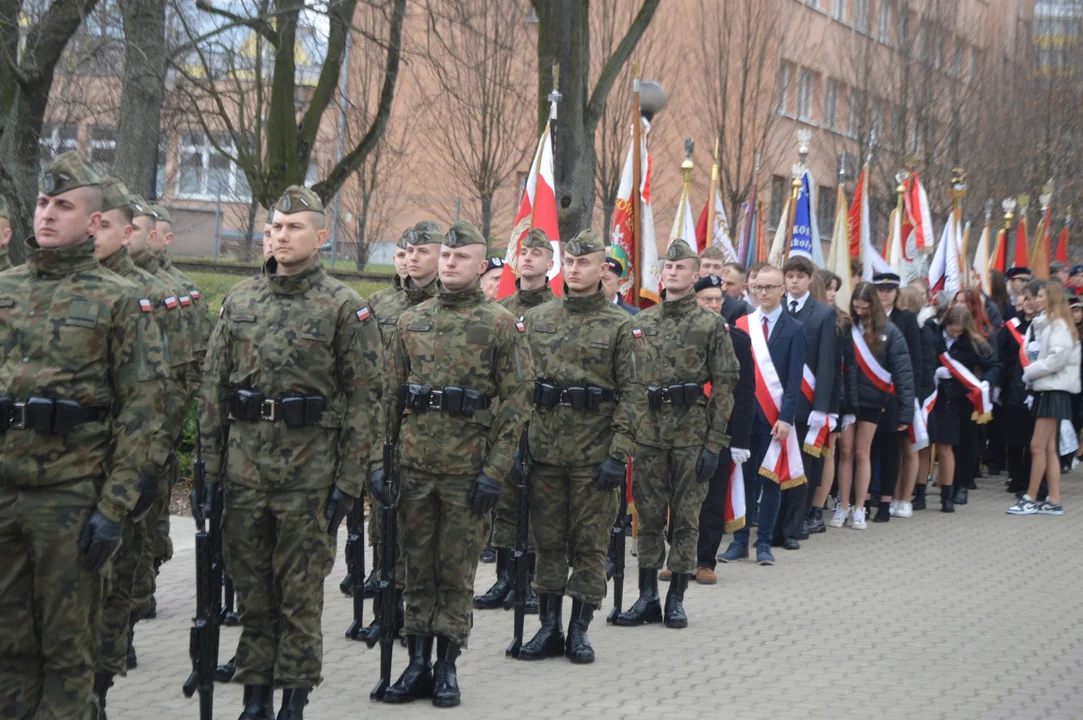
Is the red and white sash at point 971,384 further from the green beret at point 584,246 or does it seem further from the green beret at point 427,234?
the green beret at point 427,234

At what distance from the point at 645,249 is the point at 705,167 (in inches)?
771

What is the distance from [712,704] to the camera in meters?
6.96

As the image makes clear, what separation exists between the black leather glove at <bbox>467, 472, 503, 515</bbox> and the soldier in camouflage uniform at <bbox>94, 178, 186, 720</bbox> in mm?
1412

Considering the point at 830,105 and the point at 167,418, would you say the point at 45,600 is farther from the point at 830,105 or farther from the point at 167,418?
the point at 830,105

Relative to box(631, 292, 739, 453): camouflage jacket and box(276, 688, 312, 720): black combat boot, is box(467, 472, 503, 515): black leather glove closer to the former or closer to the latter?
box(276, 688, 312, 720): black combat boot

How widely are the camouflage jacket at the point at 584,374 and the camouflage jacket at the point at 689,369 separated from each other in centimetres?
96

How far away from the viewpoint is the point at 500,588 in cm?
931

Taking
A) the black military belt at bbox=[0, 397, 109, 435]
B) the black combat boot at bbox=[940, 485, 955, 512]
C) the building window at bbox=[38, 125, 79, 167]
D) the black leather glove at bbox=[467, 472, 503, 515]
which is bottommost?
the black combat boot at bbox=[940, 485, 955, 512]

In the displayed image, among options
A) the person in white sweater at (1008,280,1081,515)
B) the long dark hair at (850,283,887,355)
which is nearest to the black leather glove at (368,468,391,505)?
the long dark hair at (850,283,887,355)

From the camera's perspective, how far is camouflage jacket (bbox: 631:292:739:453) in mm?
8875

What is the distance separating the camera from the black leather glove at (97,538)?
5031 mm

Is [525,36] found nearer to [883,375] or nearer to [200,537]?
[883,375]

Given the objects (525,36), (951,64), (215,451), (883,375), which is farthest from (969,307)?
(951,64)

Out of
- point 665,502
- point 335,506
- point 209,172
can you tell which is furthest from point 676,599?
point 209,172
